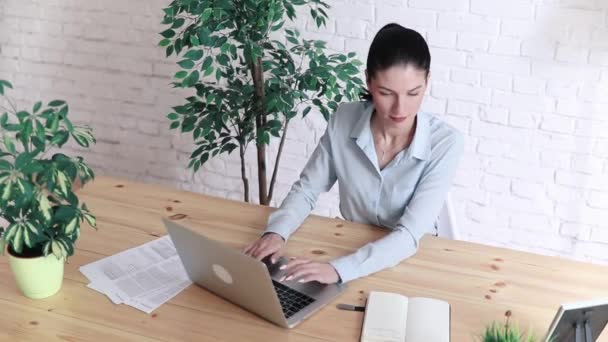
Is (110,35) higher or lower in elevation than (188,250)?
higher

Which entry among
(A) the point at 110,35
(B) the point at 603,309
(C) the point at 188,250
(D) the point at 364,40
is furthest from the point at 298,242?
(A) the point at 110,35

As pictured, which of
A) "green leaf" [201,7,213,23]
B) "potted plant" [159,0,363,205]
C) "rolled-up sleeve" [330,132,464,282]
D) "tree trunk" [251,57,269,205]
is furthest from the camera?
"tree trunk" [251,57,269,205]

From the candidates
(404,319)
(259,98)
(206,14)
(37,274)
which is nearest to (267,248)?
(404,319)

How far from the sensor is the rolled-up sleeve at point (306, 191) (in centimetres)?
165

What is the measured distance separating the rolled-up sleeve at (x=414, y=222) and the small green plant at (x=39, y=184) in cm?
58

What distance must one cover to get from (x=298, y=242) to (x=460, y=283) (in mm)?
410

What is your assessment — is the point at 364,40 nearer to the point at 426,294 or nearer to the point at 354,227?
the point at 354,227

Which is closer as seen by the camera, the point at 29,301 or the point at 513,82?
the point at 29,301

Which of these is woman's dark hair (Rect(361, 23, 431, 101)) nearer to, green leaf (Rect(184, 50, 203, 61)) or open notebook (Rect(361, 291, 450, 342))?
open notebook (Rect(361, 291, 450, 342))

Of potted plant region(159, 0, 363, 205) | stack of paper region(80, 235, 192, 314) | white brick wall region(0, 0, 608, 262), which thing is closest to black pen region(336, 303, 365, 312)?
stack of paper region(80, 235, 192, 314)

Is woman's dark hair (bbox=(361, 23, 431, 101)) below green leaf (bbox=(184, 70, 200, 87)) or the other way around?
the other way around

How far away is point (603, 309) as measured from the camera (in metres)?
1.11

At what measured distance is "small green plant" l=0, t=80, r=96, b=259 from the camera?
1.24 meters

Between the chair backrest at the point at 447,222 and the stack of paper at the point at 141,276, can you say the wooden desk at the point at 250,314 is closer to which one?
the stack of paper at the point at 141,276
